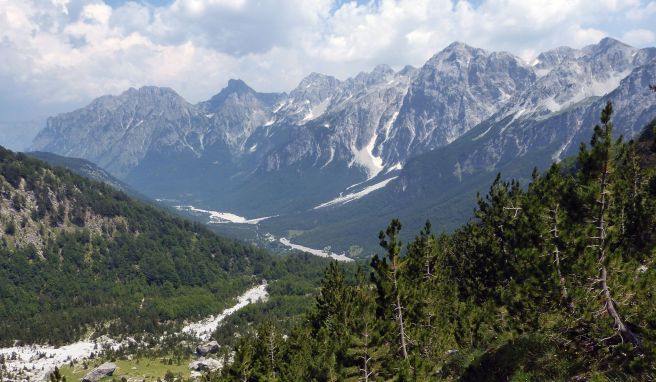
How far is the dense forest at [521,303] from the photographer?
91.5ft

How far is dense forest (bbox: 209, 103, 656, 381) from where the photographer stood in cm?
2788

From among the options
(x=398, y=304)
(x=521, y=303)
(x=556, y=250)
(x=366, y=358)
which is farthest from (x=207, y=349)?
(x=556, y=250)

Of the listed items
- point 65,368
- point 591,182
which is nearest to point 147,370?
point 65,368

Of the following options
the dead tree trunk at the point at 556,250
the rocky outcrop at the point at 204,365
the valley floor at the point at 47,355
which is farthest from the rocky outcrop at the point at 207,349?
the dead tree trunk at the point at 556,250

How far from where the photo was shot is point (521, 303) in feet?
118

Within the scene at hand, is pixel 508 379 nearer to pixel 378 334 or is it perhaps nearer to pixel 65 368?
pixel 378 334

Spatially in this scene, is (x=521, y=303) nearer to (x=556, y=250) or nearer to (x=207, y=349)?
(x=556, y=250)

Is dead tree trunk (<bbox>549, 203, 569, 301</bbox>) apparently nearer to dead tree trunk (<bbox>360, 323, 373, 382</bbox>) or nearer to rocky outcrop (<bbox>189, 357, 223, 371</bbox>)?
dead tree trunk (<bbox>360, 323, 373, 382</bbox>)

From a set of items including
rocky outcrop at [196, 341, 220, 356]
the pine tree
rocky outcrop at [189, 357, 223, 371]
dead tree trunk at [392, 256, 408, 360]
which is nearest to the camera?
the pine tree

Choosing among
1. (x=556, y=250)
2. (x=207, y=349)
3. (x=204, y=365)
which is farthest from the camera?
(x=207, y=349)

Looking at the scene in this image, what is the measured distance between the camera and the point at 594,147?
2966 cm

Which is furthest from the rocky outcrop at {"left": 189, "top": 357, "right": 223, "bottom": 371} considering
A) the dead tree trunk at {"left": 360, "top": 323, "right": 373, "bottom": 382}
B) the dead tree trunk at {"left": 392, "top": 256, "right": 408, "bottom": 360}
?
the dead tree trunk at {"left": 392, "top": 256, "right": 408, "bottom": 360}

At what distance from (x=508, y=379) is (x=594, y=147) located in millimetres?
16932

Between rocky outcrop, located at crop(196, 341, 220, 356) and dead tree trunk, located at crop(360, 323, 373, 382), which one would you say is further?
rocky outcrop, located at crop(196, 341, 220, 356)
